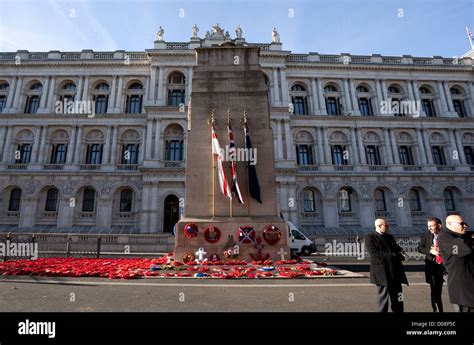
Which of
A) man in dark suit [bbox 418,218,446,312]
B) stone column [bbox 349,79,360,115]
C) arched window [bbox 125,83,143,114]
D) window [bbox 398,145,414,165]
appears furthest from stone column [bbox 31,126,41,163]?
window [bbox 398,145,414,165]

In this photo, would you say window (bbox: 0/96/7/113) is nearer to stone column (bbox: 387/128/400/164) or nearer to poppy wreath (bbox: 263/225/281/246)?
poppy wreath (bbox: 263/225/281/246)

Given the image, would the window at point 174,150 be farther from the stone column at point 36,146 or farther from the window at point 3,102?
the window at point 3,102

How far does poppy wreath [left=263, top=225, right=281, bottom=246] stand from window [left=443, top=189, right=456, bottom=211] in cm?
3094

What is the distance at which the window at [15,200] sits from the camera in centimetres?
2978

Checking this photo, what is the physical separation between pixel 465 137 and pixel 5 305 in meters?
44.7

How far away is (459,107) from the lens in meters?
35.8

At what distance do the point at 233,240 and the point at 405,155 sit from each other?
3118cm

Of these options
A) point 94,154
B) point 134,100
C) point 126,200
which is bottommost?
point 126,200

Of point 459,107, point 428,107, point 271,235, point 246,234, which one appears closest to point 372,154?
point 428,107

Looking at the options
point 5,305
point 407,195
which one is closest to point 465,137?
point 407,195

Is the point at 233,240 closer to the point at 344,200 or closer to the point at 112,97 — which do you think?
the point at 344,200

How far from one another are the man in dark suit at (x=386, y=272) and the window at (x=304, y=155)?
28.5 m
